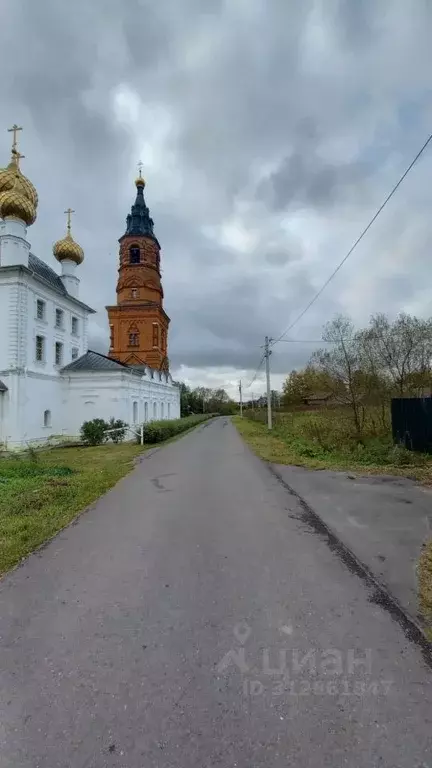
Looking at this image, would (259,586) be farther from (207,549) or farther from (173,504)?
(173,504)

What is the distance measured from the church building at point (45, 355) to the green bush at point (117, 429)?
647 millimetres

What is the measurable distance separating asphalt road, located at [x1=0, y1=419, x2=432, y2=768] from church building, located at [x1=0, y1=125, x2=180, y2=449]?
16.4m

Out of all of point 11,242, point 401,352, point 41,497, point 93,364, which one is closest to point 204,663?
point 41,497

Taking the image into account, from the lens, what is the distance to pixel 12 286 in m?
19.4

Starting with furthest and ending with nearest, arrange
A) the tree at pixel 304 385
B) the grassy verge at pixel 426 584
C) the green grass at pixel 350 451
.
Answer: the tree at pixel 304 385, the green grass at pixel 350 451, the grassy verge at pixel 426 584

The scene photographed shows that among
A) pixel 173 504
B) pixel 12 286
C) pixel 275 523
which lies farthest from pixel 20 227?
pixel 275 523

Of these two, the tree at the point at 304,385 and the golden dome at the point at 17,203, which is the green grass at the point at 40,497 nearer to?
the tree at the point at 304,385

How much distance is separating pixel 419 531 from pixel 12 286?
19962mm

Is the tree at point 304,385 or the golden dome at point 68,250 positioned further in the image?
the golden dome at point 68,250

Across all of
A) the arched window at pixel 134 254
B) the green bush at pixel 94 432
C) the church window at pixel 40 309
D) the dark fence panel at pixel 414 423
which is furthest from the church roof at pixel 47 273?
the dark fence panel at pixel 414 423

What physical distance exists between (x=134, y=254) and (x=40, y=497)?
40.4 m

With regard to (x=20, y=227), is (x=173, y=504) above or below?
below

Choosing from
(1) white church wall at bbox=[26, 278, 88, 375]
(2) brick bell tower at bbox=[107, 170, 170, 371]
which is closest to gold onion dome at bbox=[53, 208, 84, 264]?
(1) white church wall at bbox=[26, 278, 88, 375]

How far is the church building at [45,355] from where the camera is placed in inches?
761
